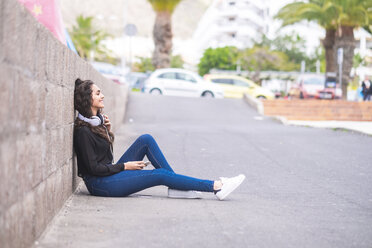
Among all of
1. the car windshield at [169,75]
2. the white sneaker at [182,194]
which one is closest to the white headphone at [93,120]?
the white sneaker at [182,194]

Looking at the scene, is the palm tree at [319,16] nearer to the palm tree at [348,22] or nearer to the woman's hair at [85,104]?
the palm tree at [348,22]

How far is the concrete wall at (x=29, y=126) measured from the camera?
3.53 m

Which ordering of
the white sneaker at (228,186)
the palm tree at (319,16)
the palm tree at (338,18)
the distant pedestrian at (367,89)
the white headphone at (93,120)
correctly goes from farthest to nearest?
the palm tree at (319,16) < the palm tree at (338,18) < the distant pedestrian at (367,89) < the white sneaker at (228,186) < the white headphone at (93,120)

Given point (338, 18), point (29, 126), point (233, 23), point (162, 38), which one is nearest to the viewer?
point (29, 126)

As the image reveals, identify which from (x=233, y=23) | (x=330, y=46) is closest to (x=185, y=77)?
(x=330, y=46)

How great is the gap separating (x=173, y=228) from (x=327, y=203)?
2.41 metres

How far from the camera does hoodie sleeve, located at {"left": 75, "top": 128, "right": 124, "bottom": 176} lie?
646 centimetres

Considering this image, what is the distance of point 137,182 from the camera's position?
21.7 feet

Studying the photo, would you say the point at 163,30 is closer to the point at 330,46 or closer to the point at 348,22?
the point at 330,46

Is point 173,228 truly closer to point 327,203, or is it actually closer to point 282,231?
point 282,231

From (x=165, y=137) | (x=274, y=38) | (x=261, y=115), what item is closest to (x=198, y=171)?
(x=165, y=137)

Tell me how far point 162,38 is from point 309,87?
9.39m

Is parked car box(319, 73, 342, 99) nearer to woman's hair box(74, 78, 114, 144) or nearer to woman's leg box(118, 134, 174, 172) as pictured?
woman's leg box(118, 134, 174, 172)

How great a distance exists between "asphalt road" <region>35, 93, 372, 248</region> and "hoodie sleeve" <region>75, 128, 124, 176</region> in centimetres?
29
